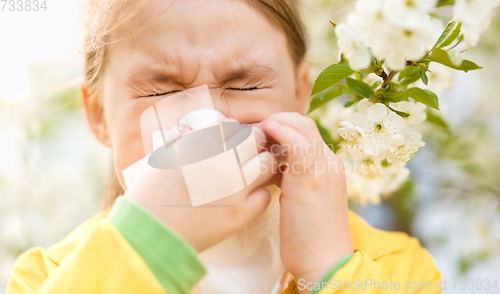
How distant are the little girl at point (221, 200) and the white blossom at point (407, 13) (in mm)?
213

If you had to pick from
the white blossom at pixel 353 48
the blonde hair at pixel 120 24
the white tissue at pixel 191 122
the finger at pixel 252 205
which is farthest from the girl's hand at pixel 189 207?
the blonde hair at pixel 120 24

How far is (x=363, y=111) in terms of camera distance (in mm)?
535

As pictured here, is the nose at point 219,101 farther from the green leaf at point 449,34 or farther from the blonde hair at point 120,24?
the green leaf at point 449,34

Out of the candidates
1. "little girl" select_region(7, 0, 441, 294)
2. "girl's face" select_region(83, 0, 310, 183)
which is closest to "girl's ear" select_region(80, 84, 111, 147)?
"little girl" select_region(7, 0, 441, 294)

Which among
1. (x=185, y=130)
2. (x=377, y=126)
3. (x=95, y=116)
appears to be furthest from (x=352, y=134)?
(x=95, y=116)

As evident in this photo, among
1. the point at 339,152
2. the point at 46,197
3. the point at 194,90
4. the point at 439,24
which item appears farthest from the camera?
the point at 46,197

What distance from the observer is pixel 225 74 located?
0.62 metres

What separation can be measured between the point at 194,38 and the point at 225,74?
0.08 metres

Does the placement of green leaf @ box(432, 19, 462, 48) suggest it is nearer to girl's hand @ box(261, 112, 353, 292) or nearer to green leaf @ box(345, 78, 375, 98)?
green leaf @ box(345, 78, 375, 98)

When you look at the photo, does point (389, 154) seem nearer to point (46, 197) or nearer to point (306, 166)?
point (306, 166)

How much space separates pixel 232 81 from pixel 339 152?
0.93 ft

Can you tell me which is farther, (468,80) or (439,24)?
(468,80)

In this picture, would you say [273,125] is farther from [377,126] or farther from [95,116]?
[95,116]

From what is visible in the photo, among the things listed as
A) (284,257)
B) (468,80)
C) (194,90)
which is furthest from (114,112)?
(468,80)
